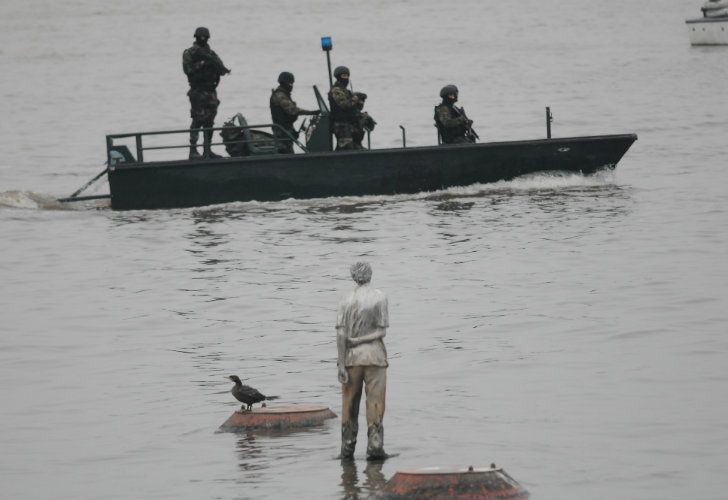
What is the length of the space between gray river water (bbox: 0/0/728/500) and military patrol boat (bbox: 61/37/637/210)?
0.34 m

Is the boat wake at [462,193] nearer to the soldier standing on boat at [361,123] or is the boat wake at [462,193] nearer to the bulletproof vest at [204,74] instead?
the soldier standing on boat at [361,123]

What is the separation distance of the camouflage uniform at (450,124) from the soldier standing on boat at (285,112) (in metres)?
2.03

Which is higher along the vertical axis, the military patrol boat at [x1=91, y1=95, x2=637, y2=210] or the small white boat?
the small white boat

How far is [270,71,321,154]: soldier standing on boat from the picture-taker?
85.7 ft

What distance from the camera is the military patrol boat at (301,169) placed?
26.8m

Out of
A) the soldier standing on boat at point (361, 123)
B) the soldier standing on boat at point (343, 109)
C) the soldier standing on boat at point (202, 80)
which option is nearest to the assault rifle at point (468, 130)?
the soldier standing on boat at point (361, 123)

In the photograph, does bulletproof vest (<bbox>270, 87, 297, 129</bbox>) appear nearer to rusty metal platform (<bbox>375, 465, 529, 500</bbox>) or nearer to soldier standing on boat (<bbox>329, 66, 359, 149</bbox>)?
soldier standing on boat (<bbox>329, 66, 359, 149</bbox>)

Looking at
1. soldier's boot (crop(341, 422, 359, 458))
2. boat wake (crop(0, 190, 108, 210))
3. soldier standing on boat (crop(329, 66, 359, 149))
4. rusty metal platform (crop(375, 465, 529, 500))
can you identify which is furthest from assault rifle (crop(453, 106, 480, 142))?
rusty metal platform (crop(375, 465, 529, 500))

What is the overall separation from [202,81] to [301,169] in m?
2.10

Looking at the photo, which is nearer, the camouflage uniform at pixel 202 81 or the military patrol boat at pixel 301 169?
the camouflage uniform at pixel 202 81

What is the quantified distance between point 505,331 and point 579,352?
152cm

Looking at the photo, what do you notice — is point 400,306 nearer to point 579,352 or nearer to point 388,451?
point 579,352

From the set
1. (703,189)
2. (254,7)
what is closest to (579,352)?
(703,189)

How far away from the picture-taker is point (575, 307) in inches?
793
